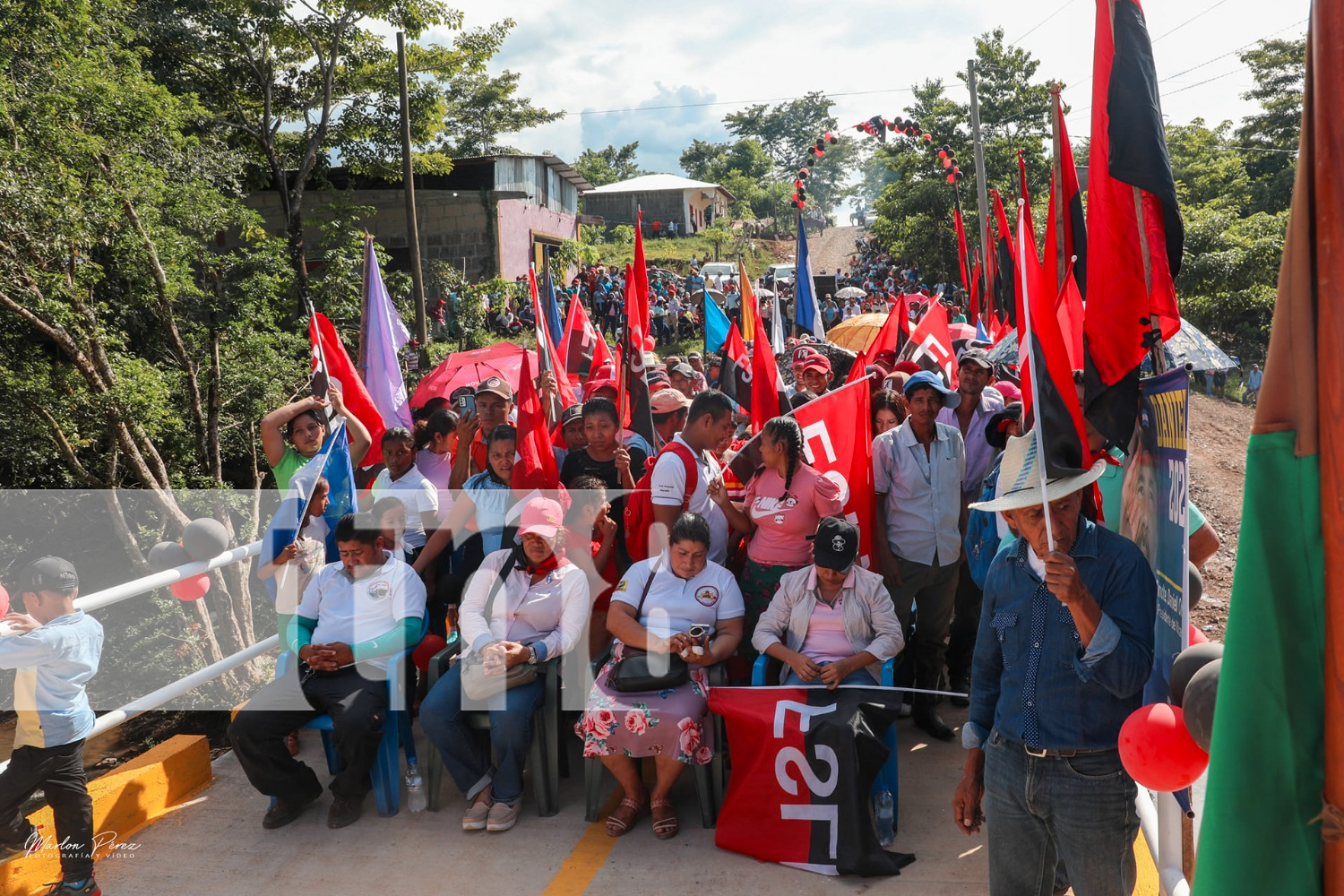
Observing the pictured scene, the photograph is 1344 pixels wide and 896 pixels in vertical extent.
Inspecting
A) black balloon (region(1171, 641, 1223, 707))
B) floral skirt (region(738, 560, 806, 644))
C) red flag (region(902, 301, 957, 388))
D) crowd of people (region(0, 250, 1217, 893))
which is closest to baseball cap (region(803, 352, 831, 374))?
red flag (region(902, 301, 957, 388))

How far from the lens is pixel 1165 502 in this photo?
265 cm

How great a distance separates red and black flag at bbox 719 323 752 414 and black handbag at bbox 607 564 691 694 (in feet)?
12.7

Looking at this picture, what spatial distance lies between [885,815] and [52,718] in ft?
11.3

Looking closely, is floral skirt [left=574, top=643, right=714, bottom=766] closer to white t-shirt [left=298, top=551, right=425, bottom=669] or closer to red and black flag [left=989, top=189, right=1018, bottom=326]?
white t-shirt [left=298, top=551, right=425, bottom=669]

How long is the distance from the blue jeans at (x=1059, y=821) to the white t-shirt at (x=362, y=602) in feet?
9.99

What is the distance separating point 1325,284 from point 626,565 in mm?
4498

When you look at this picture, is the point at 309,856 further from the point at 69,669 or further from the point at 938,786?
the point at 938,786

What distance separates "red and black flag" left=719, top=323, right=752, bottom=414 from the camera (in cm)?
809

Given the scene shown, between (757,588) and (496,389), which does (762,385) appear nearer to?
(496,389)

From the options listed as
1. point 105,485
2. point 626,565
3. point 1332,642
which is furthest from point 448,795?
point 105,485

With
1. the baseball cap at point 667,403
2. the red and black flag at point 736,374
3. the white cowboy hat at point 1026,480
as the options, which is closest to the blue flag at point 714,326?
the red and black flag at point 736,374

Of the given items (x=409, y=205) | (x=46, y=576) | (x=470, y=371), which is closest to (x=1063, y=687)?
(x=46, y=576)

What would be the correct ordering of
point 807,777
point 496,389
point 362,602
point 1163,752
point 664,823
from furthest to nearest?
1. point 496,389
2. point 362,602
3. point 664,823
4. point 807,777
5. point 1163,752

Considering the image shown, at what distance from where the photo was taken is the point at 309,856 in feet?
14.1
